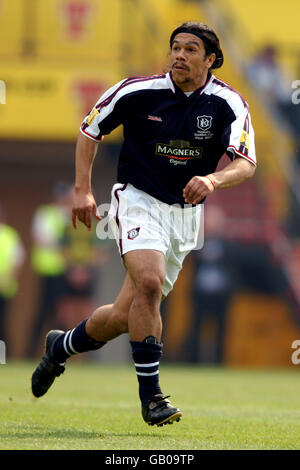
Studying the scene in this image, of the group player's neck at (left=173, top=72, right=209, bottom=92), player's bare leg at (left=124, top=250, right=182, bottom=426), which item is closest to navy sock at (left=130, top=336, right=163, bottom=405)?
player's bare leg at (left=124, top=250, right=182, bottom=426)

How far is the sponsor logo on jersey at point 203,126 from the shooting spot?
6328 mm

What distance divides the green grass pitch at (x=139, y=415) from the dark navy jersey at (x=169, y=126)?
4.62 feet

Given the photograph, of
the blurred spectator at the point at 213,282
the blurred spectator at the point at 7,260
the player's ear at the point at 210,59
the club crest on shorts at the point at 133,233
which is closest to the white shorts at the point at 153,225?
the club crest on shorts at the point at 133,233

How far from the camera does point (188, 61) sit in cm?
632

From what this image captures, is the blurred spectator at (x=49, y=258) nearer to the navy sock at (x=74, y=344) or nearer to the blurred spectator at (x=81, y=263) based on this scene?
the blurred spectator at (x=81, y=263)

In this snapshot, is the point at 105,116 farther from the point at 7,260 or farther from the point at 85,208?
the point at 7,260

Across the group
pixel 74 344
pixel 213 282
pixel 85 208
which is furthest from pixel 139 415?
pixel 213 282

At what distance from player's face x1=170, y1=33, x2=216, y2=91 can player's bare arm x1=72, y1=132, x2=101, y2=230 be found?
67 centimetres

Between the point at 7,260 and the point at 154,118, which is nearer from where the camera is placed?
the point at 154,118

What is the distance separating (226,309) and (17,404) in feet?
26.4

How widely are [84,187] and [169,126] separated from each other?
0.62 meters

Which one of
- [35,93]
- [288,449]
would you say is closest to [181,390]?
[288,449]

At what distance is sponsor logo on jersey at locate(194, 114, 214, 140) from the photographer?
633cm
